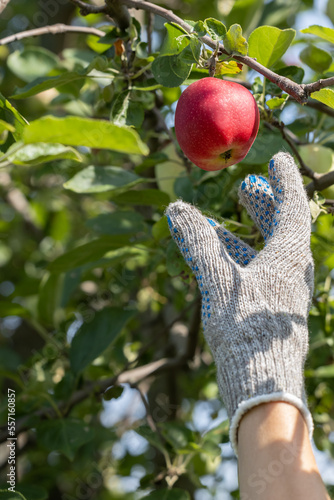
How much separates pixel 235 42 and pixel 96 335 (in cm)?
90

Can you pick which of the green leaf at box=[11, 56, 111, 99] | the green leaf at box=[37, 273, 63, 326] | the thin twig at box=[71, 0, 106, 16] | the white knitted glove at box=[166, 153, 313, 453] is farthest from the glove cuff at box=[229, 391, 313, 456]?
the green leaf at box=[37, 273, 63, 326]

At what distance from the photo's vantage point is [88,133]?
61 cm

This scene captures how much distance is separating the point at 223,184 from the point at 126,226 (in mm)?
324

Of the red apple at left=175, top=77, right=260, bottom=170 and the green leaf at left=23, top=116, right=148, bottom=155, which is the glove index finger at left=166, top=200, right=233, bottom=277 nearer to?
the red apple at left=175, top=77, right=260, bottom=170

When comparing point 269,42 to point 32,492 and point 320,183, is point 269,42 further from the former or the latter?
point 32,492

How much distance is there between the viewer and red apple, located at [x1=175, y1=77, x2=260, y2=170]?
935 mm

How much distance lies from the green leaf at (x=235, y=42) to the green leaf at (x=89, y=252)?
667mm

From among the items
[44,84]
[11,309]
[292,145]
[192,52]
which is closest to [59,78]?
[44,84]

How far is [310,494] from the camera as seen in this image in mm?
728

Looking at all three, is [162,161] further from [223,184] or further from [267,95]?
[267,95]

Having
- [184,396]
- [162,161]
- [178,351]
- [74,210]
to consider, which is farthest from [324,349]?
[74,210]

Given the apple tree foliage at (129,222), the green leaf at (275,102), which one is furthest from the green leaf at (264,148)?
the green leaf at (275,102)

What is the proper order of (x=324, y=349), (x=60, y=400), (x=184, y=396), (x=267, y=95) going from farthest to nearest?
(x=184, y=396), (x=324, y=349), (x=60, y=400), (x=267, y=95)

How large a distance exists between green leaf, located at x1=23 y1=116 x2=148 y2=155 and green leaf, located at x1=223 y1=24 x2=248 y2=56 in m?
0.36
